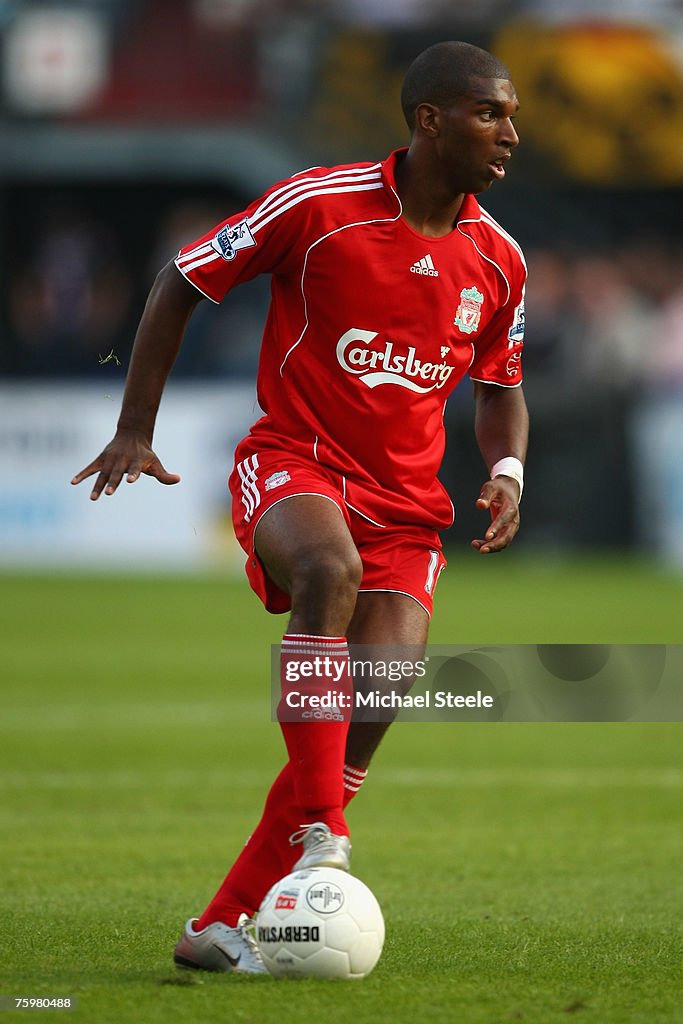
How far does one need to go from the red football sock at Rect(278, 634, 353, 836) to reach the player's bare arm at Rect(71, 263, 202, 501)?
1.99ft

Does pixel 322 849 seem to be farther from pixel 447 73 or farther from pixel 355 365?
pixel 447 73

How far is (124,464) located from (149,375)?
25cm

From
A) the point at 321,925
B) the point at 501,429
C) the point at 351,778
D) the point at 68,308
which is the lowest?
the point at 321,925

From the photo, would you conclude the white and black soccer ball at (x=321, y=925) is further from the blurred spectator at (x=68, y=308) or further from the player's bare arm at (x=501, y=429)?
the blurred spectator at (x=68, y=308)

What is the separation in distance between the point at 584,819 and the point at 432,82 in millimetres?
3696

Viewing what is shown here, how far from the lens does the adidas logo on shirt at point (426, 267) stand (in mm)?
4574

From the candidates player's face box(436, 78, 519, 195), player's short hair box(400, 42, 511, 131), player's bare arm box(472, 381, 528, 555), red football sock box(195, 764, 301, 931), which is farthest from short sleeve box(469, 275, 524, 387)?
red football sock box(195, 764, 301, 931)

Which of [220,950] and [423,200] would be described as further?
[423,200]

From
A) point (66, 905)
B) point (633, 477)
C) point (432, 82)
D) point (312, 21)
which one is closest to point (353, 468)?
point (432, 82)

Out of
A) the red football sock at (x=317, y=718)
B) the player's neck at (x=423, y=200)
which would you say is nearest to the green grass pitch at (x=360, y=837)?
the red football sock at (x=317, y=718)

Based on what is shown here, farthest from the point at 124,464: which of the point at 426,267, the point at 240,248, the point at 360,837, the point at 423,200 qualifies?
the point at 360,837

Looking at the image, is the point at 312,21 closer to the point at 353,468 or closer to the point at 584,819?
the point at 584,819

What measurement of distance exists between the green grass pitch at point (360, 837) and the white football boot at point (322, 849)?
284 mm

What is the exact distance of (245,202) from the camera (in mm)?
23922
